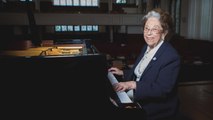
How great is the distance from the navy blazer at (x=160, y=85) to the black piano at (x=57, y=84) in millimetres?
348

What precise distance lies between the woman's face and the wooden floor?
4.08ft

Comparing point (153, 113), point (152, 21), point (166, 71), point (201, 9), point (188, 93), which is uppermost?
point (201, 9)

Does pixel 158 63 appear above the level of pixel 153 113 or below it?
above

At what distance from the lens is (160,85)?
167 cm

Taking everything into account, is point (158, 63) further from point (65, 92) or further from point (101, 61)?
point (65, 92)

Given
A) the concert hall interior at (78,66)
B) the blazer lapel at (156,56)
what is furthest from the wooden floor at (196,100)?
the blazer lapel at (156,56)

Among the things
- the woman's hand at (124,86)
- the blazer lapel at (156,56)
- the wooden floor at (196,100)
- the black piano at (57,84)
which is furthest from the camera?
the wooden floor at (196,100)

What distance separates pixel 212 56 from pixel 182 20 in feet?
11.6

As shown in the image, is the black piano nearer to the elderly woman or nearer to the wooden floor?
the elderly woman

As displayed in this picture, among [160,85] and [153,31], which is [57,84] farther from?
[153,31]

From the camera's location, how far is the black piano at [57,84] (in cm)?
136

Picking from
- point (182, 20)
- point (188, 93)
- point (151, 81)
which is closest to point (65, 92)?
point (151, 81)

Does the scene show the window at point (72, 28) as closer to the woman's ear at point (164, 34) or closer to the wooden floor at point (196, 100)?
the wooden floor at point (196, 100)

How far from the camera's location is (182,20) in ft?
34.4
